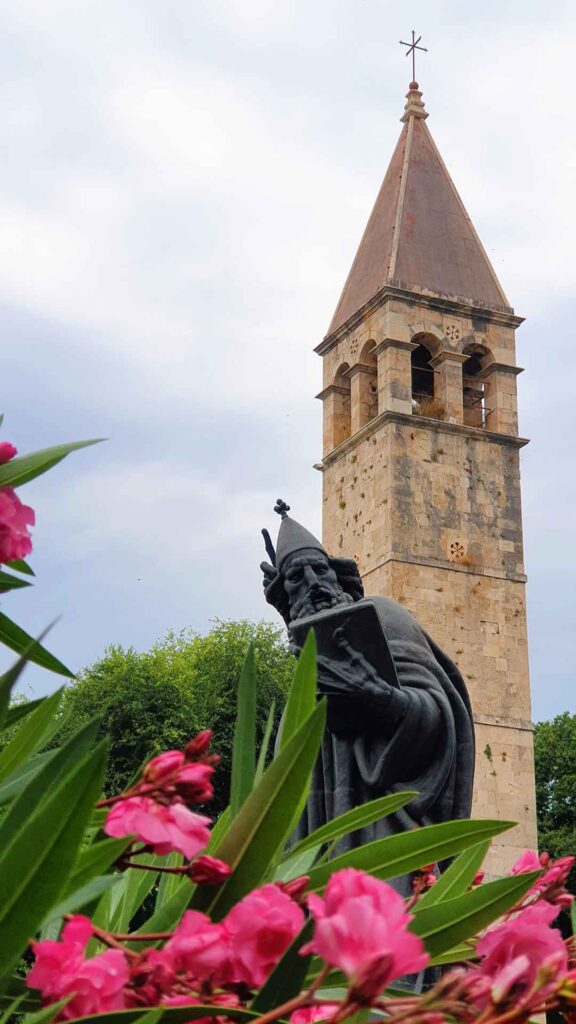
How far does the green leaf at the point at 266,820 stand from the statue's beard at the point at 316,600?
3.21 metres

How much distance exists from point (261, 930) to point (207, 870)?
0.65 ft

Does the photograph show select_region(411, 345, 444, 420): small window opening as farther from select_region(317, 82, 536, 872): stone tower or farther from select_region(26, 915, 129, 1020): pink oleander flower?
select_region(26, 915, 129, 1020): pink oleander flower

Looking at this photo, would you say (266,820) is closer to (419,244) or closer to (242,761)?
(242,761)

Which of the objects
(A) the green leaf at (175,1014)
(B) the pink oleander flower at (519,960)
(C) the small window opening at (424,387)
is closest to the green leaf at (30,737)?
(A) the green leaf at (175,1014)

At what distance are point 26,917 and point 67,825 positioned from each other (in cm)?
9

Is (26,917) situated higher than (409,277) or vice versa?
(409,277)

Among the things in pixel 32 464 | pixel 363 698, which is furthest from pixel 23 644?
pixel 363 698

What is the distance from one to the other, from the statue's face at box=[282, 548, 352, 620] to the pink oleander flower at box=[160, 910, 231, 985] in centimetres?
341

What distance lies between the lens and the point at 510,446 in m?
39.1

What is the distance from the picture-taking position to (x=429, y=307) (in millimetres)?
40094

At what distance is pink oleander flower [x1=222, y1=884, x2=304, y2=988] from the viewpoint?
1.33 m

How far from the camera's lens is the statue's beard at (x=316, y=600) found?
15.9 feet

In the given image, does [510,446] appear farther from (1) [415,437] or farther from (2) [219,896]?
(2) [219,896]

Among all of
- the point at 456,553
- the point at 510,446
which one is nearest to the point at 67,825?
the point at 456,553
